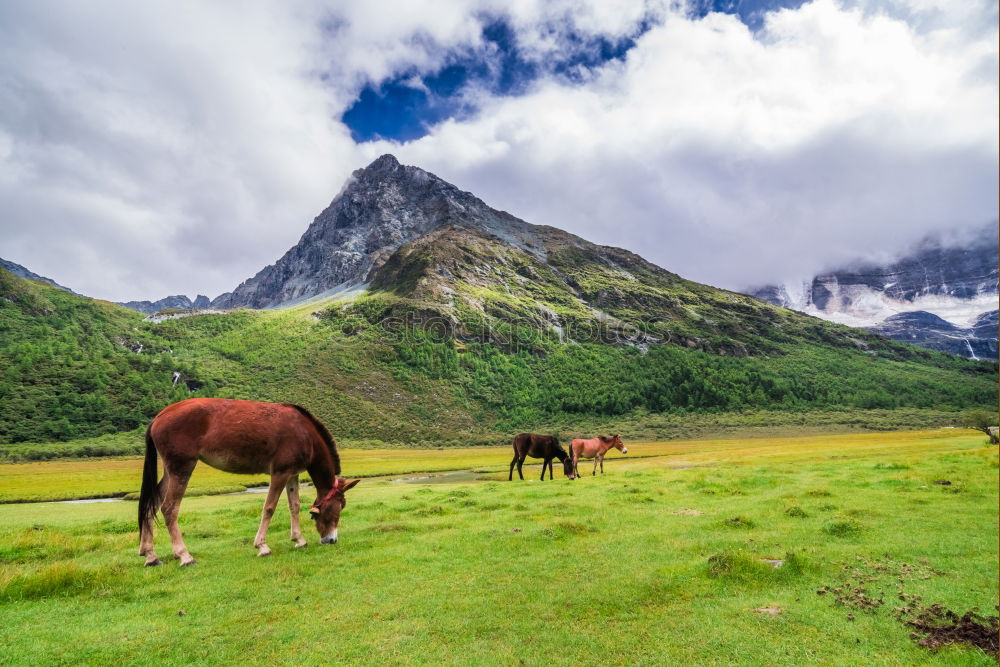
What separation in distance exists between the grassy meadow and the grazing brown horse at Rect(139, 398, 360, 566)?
3.02 ft

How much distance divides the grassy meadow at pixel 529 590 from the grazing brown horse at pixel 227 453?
0.92m

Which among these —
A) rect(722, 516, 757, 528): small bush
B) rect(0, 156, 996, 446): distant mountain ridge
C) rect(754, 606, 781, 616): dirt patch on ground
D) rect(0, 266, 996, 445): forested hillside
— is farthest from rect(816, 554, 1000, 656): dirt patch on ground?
rect(0, 156, 996, 446): distant mountain ridge

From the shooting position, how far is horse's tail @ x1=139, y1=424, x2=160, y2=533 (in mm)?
11180

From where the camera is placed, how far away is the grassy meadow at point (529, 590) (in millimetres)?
6531

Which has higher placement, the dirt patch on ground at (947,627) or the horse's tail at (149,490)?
the horse's tail at (149,490)

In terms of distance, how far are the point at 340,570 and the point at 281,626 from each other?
9.29 feet

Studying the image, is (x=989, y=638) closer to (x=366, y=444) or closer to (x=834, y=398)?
(x=366, y=444)

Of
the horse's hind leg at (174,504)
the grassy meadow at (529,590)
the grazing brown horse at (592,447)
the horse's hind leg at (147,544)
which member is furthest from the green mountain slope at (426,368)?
the horse's hind leg at (174,504)

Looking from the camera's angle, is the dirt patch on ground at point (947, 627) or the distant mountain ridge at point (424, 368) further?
the distant mountain ridge at point (424, 368)

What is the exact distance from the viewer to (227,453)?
37.2ft

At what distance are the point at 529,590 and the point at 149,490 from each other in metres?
9.72

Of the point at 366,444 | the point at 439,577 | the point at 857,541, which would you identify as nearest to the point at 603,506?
the point at 857,541

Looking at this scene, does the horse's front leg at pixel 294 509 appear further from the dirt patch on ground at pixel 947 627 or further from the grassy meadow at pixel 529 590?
the dirt patch on ground at pixel 947 627

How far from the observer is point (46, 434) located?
8419cm
